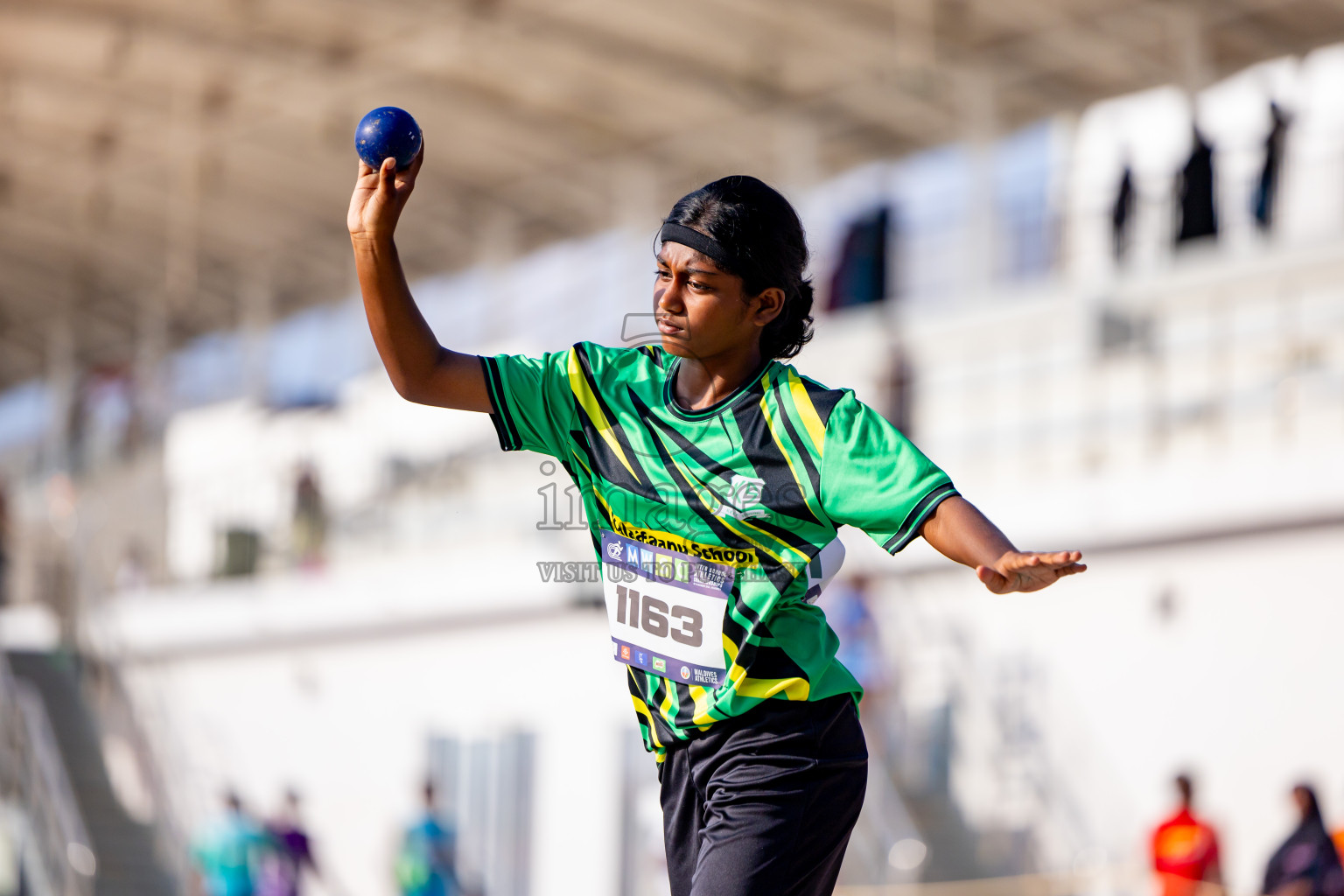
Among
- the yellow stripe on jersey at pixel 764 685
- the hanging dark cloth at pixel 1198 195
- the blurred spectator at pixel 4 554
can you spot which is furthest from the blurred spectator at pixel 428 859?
the yellow stripe on jersey at pixel 764 685

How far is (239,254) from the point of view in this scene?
31.3m

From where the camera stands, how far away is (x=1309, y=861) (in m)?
9.27

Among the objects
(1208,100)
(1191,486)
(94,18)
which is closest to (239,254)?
(94,18)

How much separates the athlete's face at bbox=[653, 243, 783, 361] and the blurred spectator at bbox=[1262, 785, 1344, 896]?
7525mm

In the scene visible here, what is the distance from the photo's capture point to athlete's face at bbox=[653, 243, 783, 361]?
296 centimetres

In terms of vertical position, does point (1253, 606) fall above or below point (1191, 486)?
below

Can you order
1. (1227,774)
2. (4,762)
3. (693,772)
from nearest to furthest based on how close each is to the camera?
(693,772)
(1227,774)
(4,762)

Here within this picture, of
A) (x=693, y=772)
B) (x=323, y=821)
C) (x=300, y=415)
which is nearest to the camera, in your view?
(x=693, y=772)

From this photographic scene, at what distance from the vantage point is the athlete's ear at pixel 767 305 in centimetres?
302

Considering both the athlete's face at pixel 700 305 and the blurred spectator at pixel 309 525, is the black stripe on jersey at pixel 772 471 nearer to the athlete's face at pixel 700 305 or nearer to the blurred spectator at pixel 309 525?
the athlete's face at pixel 700 305

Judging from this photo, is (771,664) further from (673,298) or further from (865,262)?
(865,262)

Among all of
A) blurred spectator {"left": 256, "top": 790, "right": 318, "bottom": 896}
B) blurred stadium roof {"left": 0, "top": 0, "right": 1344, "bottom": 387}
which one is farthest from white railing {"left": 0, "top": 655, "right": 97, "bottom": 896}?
blurred stadium roof {"left": 0, "top": 0, "right": 1344, "bottom": 387}

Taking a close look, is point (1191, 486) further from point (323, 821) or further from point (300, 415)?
point (300, 415)

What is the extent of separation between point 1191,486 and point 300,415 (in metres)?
20.0
